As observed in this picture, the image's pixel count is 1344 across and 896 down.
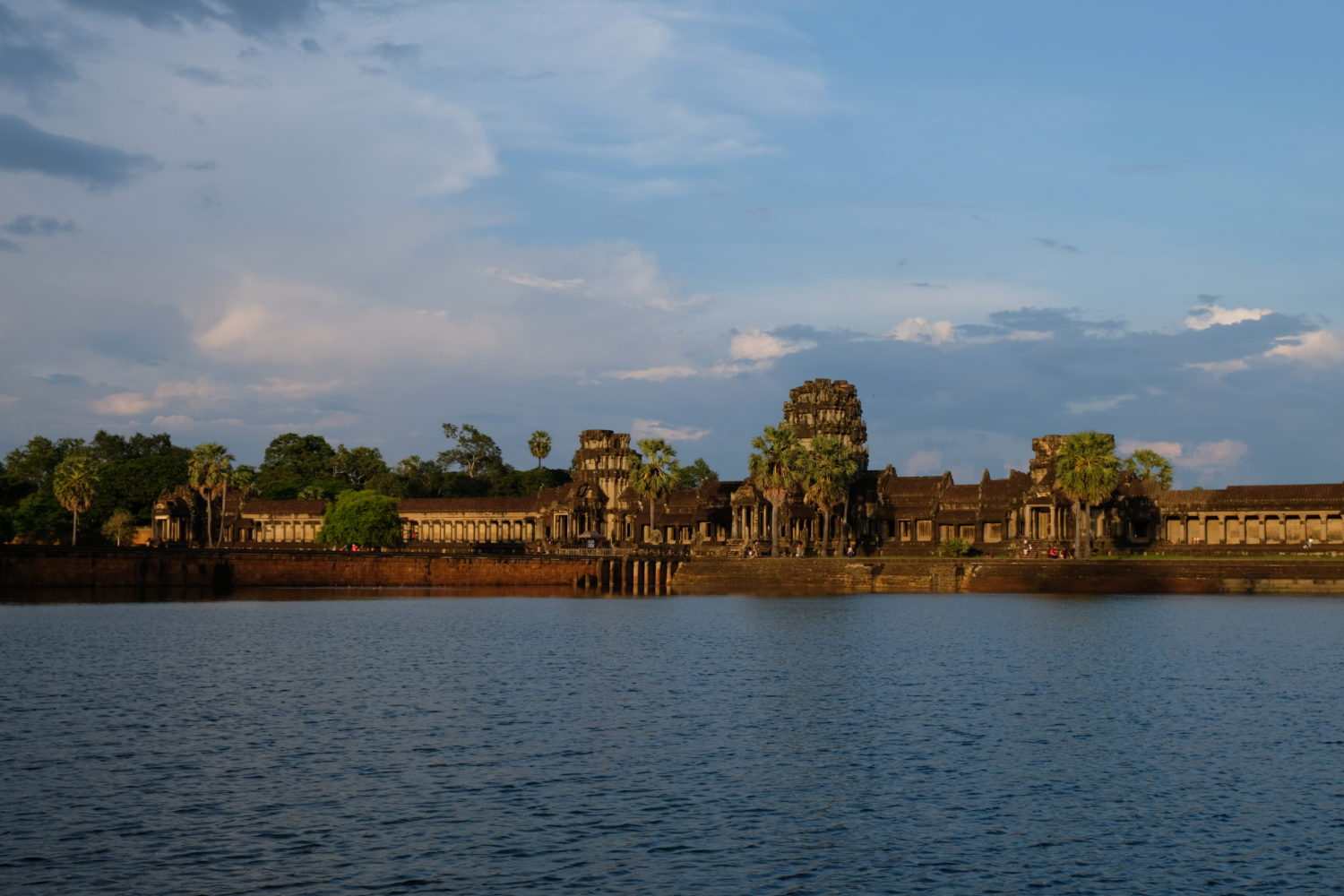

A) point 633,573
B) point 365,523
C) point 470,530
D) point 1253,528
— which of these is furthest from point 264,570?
point 1253,528

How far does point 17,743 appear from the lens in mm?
34219

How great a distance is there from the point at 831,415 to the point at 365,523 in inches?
2085

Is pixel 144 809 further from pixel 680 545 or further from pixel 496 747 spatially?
pixel 680 545

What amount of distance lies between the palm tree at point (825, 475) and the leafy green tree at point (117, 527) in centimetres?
8792

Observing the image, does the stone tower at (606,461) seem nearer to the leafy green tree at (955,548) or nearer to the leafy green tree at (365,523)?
the leafy green tree at (365,523)

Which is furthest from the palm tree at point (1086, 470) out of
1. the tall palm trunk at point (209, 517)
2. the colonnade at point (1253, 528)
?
the tall palm trunk at point (209, 517)

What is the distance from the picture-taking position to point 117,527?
165125mm

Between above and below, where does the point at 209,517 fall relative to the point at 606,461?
below

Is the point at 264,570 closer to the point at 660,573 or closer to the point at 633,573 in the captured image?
the point at 633,573

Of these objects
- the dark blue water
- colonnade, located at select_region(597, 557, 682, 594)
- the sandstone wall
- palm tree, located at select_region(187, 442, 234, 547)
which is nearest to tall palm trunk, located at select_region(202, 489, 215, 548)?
palm tree, located at select_region(187, 442, 234, 547)

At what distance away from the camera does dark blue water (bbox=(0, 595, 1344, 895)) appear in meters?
23.5

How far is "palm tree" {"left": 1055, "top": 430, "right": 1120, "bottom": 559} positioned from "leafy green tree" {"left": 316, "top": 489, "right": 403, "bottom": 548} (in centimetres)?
7500

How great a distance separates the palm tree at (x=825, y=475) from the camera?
405ft

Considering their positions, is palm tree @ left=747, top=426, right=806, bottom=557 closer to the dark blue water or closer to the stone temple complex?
the stone temple complex
